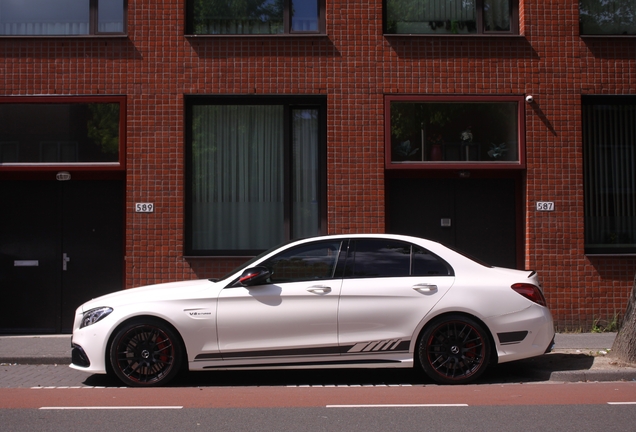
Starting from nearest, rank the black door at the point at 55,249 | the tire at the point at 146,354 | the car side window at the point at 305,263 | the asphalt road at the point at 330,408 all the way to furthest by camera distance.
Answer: the asphalt road at the point at 330,408, the tire at the point at 146,354, the car side window at the point at 305,263, the black door at the point at 55,249

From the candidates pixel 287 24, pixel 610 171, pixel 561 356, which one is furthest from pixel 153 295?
pixel 610 171

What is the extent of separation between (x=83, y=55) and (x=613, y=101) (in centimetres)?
860

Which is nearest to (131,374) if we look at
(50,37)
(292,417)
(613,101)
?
(292,417)

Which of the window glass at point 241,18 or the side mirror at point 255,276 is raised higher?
the window glass at point 241,18

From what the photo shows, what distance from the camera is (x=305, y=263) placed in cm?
828

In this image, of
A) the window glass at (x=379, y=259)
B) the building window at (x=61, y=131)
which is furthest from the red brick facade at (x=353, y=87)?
the window glass at (x=379, y=259)

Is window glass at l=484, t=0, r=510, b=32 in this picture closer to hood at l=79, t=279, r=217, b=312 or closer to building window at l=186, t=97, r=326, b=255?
building window at l=186, t=97, r=326, b=255

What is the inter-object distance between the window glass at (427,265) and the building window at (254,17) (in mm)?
5228

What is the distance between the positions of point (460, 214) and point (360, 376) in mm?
4364

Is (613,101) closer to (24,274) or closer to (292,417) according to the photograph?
(292,417)

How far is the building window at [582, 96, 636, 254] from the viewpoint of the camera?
12.1 m

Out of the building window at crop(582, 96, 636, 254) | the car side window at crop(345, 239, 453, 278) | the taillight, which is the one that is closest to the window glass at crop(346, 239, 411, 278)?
the car side window at crop(345, 239, 453, 278)

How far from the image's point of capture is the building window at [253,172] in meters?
12.1

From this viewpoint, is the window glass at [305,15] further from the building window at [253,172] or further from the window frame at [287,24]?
the building window at [253,172]
